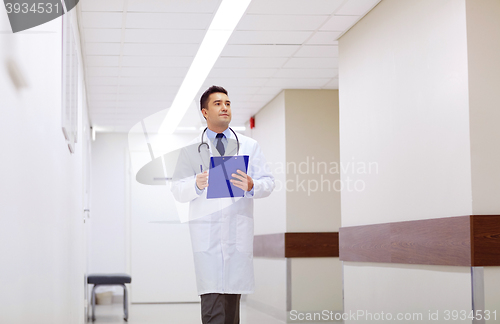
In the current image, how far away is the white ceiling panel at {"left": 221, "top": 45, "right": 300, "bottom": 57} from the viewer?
5.38 metres

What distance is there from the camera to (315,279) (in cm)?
680

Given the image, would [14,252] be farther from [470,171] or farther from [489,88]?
[489,88]

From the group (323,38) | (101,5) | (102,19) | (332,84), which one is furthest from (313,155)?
(101,5)

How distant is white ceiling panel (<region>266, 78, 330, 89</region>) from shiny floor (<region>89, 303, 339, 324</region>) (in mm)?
2831

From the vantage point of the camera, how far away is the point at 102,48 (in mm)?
5293

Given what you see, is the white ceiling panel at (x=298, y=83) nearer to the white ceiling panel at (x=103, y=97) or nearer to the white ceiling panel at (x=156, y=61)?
the white ceiling panel at (x=156, y=61)

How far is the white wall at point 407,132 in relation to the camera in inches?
127

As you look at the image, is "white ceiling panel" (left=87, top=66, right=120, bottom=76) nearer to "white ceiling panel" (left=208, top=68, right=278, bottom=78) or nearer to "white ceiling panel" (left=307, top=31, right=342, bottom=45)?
"white ceiling panel" (left=208, top=68, right=278, bottom=78)

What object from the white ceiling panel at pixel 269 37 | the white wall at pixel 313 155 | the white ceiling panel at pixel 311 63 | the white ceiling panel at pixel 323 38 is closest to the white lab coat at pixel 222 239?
the white ceiling panel at pixel 269 37

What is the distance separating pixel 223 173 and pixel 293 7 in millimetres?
2140

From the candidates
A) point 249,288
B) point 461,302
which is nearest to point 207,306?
point 249,288

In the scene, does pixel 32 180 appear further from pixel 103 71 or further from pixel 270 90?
pixel 270 90

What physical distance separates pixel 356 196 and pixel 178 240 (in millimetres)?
5310

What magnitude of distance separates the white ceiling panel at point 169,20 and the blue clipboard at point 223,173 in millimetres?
2127
